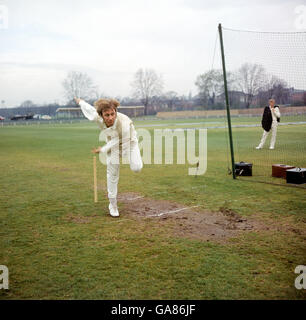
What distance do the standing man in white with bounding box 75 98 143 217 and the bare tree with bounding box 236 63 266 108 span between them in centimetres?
591

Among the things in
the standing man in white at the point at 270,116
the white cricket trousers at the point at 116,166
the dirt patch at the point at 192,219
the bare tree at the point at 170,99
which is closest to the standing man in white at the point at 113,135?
the white cricket trousers at the point at 116,166

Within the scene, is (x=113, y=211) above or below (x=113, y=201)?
below

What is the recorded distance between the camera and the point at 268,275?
4113 millimetres

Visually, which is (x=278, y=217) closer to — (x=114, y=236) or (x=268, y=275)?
(x=268, y=275)

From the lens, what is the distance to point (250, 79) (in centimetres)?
1127

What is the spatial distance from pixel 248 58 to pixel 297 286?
785 cm

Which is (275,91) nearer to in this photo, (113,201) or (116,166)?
(116,166)

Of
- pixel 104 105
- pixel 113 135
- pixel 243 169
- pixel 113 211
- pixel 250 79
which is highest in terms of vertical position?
pixel 250 79

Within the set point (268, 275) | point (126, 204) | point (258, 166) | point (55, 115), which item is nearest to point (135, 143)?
point (126, 204)

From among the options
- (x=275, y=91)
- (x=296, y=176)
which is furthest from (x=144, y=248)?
(x=275, y=91)

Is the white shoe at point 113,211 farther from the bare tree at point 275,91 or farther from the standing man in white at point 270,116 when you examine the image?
Result: the standing man in white at point 270,116

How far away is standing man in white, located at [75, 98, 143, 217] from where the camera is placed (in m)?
6.00

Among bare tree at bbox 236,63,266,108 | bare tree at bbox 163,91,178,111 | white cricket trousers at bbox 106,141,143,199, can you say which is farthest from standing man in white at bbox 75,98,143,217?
bare tree at bbox 163,91,178,111

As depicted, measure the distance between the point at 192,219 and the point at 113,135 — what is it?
2.21 metres
